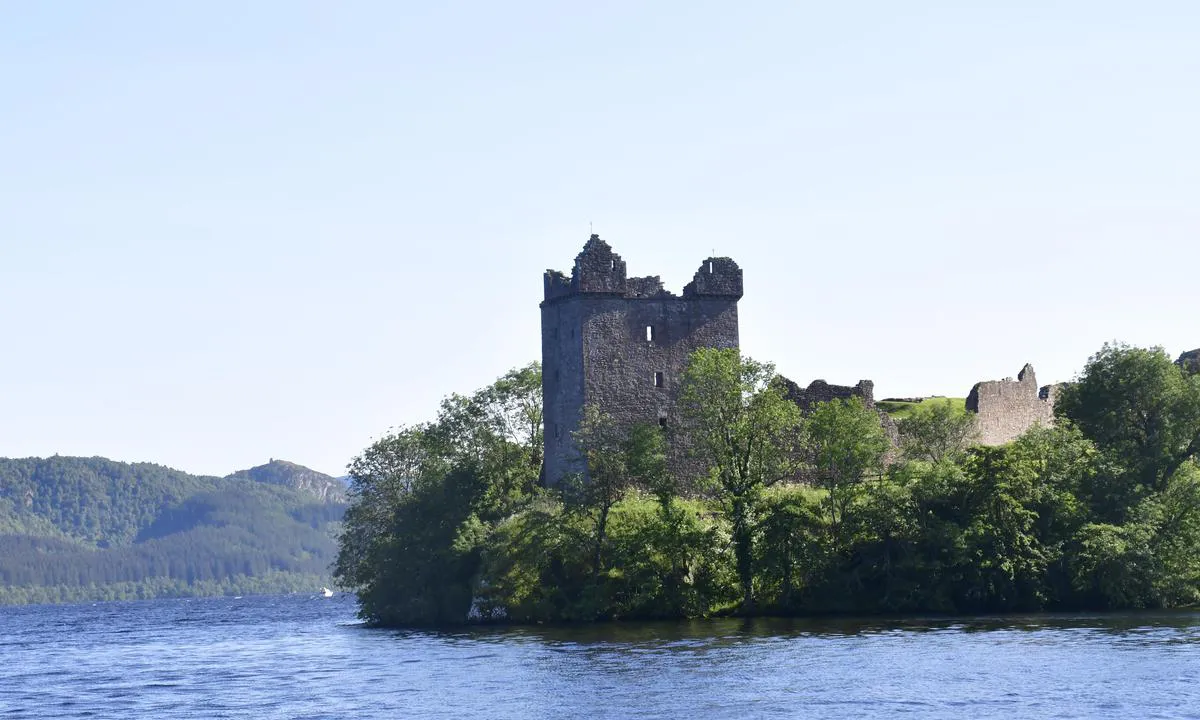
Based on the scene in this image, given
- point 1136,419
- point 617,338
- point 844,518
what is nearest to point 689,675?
point 844,518

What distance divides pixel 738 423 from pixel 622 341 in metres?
7.88

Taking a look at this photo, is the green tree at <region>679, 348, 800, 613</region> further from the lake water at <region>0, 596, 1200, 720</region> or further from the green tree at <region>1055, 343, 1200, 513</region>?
the green tree at <region>1055, 343, 1200, 513</region>

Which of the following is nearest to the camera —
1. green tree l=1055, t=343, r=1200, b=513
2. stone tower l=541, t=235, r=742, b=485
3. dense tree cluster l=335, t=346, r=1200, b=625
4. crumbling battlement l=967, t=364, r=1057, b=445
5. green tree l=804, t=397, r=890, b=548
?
dense tree cluster l=335, t=346, r=1200, b=625

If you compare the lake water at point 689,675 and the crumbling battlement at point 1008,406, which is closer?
the lake water at point 689,675

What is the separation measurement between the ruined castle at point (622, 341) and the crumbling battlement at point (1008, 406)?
6.25 meters

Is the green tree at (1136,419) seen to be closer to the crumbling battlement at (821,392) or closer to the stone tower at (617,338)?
the crumbling battlement at (821,392)

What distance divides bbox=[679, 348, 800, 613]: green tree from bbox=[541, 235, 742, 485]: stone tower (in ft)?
13.4

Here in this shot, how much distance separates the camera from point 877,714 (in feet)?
124

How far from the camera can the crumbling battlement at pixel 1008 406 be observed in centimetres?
8025

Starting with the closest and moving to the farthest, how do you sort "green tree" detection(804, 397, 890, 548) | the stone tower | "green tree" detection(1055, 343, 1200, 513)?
"green tree" detection(1055, 343, 1200, 513) → "green tree" detection(804, 397, 890, 548) → the stone tower

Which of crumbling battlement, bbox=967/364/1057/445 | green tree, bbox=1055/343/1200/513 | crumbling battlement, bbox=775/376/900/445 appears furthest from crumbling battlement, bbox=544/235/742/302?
green tree, bbox=1055/343/1200/513

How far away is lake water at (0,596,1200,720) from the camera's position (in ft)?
130

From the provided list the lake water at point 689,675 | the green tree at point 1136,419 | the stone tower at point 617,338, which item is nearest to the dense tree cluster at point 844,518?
the green tree at point 1136,419

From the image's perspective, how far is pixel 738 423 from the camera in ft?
225
